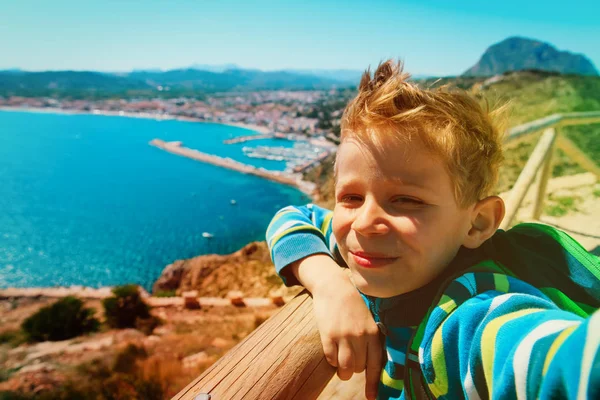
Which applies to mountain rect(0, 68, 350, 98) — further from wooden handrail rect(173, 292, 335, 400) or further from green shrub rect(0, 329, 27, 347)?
wooden handrail rect(173, 292, 335, 400)

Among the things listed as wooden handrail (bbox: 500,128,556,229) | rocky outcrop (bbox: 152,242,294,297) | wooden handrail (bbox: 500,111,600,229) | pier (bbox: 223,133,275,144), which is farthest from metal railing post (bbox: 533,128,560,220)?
pier (bbox: 223,133,275,144)

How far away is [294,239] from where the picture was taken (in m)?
0.71

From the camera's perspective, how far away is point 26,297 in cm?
1392

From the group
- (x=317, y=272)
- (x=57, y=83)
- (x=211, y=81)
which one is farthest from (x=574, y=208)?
(x=211, y=81)

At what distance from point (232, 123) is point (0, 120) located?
132 feet

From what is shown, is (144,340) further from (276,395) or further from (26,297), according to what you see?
(26,297)

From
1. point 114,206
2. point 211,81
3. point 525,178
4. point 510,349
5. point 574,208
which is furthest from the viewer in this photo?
point 211,81

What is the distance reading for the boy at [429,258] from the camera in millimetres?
374

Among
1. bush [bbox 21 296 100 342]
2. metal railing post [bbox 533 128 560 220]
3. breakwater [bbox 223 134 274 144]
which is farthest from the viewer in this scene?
breakwater [bbox 223 134 274 144]

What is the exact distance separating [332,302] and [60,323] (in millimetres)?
10472

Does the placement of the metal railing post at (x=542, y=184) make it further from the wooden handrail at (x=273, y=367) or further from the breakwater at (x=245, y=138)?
the breakwater at (x=245, y=138)

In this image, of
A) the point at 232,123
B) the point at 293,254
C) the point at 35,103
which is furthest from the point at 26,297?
the point at 35,103

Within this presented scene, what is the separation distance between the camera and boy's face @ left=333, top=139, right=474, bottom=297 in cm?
44

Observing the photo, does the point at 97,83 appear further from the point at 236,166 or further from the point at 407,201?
the point at 407,201
